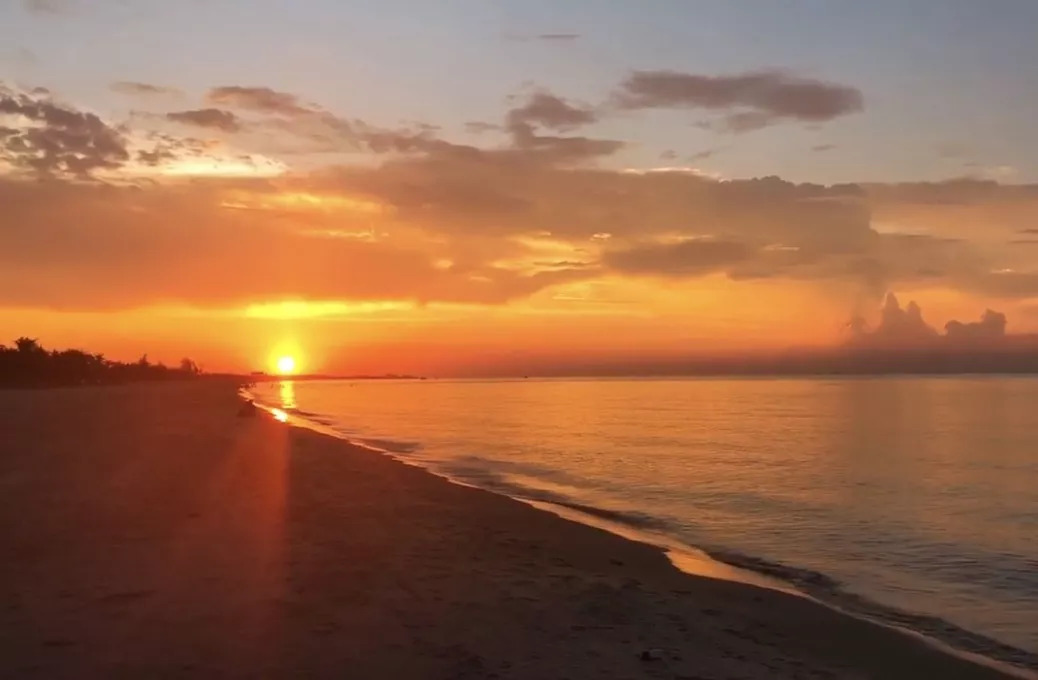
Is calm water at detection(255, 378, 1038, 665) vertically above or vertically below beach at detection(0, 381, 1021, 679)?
below

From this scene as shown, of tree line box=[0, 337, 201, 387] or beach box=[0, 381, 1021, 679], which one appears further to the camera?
tree line box=[0, 337, 201, 387]

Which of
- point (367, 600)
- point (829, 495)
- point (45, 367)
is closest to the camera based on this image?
point (367, 600)

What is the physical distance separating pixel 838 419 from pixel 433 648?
70101 millimetres

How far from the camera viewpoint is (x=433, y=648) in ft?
30.1

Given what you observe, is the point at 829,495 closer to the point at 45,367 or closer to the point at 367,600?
the point at 367,600

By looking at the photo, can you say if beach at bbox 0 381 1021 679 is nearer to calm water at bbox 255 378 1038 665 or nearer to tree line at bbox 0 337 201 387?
calm water at bbox 255 378 1038 665

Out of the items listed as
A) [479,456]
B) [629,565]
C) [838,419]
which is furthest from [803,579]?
[838,419]

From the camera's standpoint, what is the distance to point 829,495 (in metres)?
27.4

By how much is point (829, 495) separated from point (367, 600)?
20229 millimetres

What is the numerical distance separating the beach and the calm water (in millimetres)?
2518

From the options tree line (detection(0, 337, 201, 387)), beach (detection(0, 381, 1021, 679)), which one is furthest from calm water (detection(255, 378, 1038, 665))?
tree line (detection(0, 337, 201, 387))

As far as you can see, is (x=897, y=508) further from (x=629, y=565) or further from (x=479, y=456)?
(x=479, y=456)

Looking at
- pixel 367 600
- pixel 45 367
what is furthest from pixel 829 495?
pixel 45 367

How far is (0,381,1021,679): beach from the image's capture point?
871 cm
